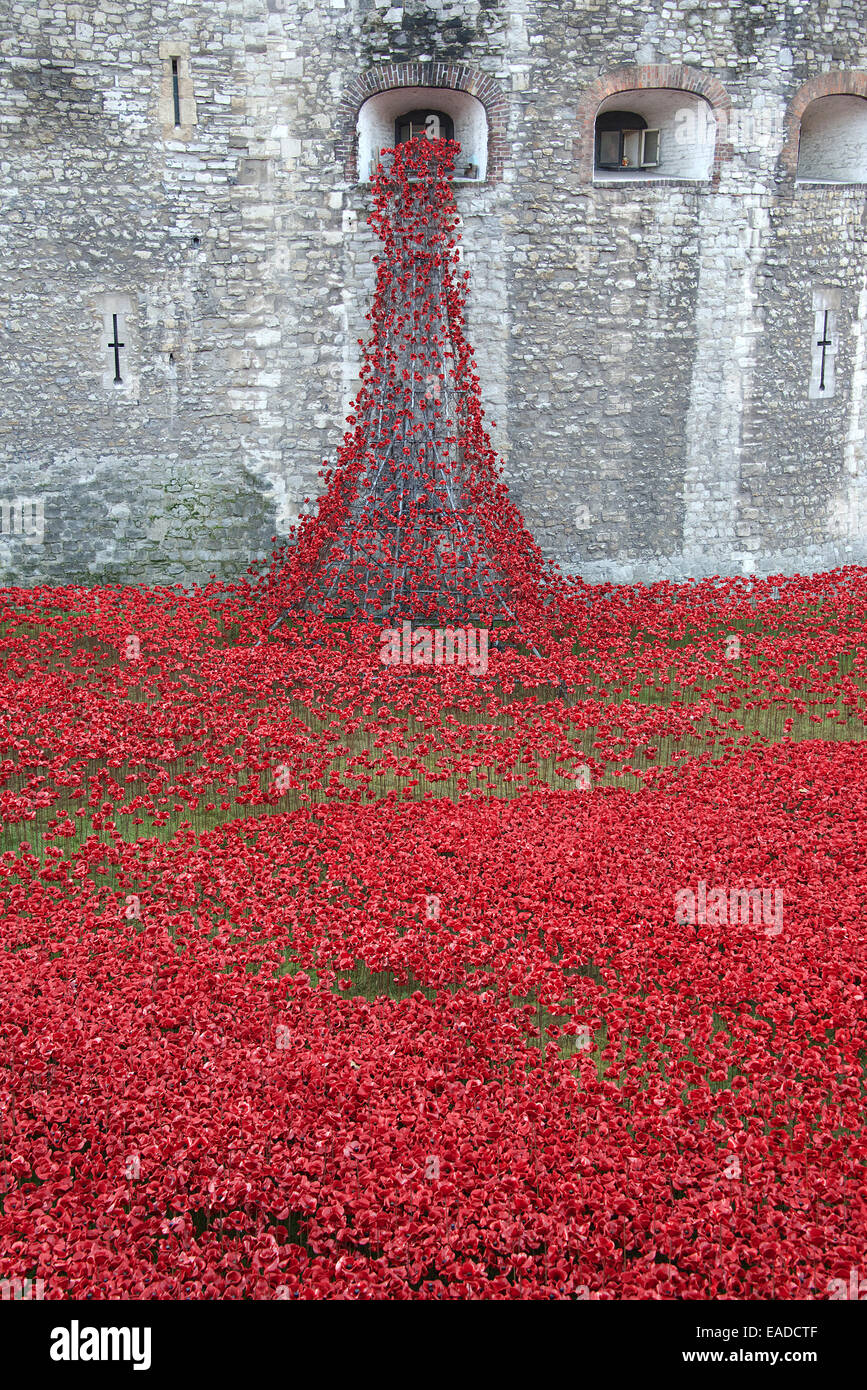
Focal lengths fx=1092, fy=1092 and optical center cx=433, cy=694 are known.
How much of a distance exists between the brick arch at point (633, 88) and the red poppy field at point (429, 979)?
15.3 ft

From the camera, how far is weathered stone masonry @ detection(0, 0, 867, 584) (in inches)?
368

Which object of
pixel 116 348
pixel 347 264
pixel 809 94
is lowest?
pixel 116 348

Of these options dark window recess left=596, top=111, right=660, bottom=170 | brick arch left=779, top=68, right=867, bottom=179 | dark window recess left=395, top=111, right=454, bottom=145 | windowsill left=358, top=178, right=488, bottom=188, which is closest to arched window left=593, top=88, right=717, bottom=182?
dark window recess left=596, top=111, right=660, bottom=170

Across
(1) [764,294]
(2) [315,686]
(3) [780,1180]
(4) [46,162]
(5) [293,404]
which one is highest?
(4) [46,162]

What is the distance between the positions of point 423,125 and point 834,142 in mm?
4264

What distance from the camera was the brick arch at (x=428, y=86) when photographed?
9.12 metres

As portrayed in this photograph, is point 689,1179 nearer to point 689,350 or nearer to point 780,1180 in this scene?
point 780,1180

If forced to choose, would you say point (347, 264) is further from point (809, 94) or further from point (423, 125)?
point (809, 94)

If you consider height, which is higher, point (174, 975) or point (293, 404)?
point (293, 404)

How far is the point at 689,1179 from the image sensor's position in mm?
3455

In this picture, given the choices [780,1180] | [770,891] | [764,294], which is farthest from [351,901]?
[764,294]

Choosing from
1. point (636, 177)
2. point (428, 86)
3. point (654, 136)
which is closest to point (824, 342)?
point (636, 177)

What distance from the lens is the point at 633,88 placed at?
31.6 ft

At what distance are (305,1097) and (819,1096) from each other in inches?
71.7
